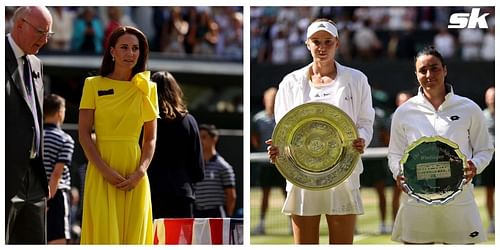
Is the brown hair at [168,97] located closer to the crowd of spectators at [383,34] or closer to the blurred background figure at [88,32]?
the blurred background figure at [88,32]

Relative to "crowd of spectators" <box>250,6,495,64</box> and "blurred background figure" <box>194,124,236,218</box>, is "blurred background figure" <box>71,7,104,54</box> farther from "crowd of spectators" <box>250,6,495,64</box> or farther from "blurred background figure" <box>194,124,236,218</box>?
"blurred background figure" <box>194,124,236,218</box>

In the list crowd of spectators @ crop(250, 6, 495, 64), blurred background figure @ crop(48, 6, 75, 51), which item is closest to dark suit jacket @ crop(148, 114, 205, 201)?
blurred background figure @ crop(48, 6, 75, 51)

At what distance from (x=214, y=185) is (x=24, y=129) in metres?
2.48

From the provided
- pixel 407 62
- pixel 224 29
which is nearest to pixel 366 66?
pixel 407 62

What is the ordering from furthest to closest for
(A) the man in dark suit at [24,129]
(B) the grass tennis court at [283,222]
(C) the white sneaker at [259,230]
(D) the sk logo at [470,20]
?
(C) the white sneaker at [259,230], (B) the grass tennis court at [283,222], (D) the sk logo at [470,20], (A) the man in dark suit at [24,129]

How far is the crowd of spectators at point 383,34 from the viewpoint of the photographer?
16266 mm

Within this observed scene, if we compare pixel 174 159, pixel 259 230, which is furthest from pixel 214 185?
pixel 259 230

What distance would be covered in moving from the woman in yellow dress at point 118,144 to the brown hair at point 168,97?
48cm

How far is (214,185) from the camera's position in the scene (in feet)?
27.8

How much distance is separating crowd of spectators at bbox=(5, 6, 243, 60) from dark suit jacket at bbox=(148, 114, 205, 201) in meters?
A: 7.05

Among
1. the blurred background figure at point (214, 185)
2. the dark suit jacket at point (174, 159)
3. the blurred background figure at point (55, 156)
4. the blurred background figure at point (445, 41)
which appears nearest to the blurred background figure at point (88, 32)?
the blurred background figure at point (445, 41)

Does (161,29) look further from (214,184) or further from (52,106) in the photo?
(52,106)

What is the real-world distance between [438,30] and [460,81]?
79 centimetres

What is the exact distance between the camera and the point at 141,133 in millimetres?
6230
